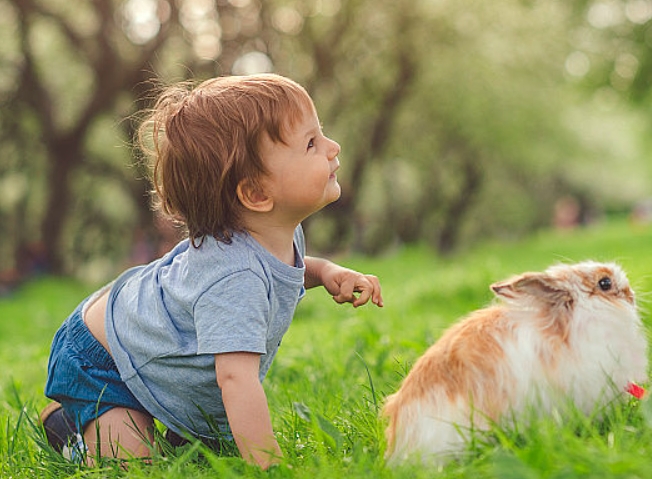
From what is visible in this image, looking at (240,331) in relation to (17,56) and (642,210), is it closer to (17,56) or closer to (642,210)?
(17,56)

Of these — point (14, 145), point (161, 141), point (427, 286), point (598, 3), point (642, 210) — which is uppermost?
point (598, 3)

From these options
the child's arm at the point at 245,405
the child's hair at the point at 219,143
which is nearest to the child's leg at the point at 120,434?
the child's arm at the point at 245,405

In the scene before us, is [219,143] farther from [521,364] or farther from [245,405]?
[521,364]

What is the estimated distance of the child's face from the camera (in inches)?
107

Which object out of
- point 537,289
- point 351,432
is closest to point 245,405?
point 351,432

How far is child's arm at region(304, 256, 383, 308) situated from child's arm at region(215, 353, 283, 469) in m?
0.47

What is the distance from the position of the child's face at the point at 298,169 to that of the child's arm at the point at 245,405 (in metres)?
0.54

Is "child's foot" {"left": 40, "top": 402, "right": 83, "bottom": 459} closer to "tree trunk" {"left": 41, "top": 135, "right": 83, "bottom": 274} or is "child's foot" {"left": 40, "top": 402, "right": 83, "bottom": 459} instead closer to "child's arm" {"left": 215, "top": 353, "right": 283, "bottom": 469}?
"child's arm" {"left": 215, "top": 353, "right": 283, "bottom": 469}

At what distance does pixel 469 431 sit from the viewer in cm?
216

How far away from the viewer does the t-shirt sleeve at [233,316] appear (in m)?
2.54

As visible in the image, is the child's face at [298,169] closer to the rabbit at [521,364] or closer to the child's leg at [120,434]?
the rabbit at [521,364]

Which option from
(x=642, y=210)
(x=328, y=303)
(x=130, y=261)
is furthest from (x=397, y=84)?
(x=642, y=210)

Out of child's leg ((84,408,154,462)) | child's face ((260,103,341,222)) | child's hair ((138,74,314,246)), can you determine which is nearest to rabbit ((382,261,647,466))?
child's face ((260,103,341,222))

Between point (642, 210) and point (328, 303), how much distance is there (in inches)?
1909
